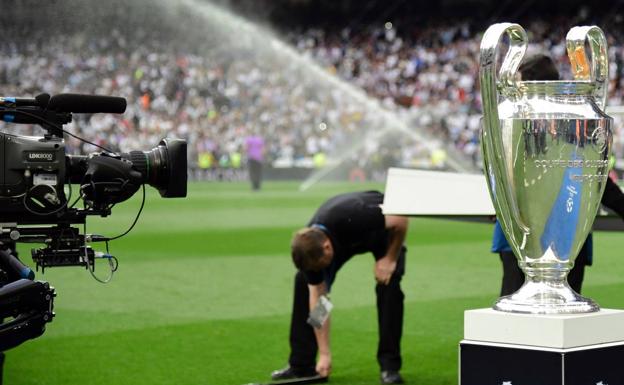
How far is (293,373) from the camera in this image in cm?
708

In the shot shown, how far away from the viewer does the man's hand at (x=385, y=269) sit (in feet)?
23.1

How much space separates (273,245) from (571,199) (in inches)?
469

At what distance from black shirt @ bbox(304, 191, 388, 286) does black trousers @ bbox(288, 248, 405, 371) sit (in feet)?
0.76

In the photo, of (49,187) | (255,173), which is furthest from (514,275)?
(255,173)

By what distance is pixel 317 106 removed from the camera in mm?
40750

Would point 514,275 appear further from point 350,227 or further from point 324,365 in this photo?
point 324,365

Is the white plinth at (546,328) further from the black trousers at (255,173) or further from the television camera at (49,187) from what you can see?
the black trousers at (255,173)

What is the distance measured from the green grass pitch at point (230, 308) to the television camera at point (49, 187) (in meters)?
2.63

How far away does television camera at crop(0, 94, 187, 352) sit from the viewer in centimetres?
430

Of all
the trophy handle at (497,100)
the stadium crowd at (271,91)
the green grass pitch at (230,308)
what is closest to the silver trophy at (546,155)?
the trophy handle at (497,100)

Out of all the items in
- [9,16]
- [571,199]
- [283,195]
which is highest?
[9,16]

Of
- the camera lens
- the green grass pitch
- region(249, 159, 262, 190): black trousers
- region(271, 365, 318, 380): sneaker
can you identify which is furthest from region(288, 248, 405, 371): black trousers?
region(249, 159, 262, 190): black trousers

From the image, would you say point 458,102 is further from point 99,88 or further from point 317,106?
point 99,88

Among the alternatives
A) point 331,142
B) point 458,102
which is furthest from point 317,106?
point 458,102
